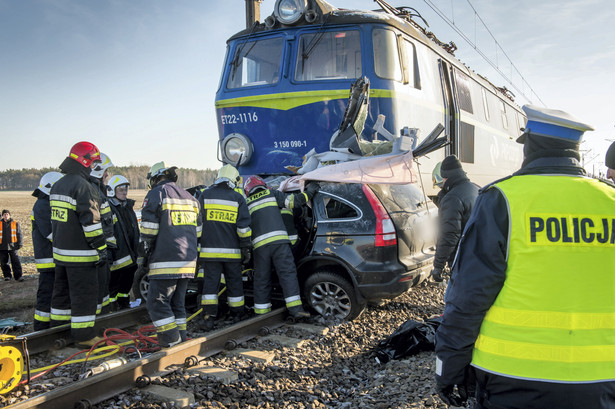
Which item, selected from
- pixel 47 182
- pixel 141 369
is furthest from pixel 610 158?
Answer: pixel 47 182

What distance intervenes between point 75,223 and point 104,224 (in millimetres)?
635

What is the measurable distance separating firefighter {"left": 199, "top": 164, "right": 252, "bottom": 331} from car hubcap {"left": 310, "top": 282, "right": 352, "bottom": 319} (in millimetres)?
977

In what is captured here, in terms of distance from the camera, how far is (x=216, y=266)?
586cm

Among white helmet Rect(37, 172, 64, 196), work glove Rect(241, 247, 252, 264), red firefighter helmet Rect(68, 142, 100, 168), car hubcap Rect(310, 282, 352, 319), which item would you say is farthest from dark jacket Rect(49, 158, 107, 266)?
car hubcap Rect(310, 282, 352, 319)

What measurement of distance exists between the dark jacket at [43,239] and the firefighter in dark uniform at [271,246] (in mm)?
2491

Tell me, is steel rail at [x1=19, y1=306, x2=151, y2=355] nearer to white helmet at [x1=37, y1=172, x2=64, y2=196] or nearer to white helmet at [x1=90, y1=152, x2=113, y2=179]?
white helmet at [x1=37, y1=172, x2=64, y2=196]

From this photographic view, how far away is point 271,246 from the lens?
19.3 feet

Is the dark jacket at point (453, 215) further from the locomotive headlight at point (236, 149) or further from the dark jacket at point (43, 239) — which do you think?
the dark jacket at point (43, 239)

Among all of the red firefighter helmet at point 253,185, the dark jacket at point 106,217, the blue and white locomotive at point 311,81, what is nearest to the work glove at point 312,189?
the red firefighter helmet at point 253,185

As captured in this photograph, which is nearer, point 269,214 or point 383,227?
point 383,227

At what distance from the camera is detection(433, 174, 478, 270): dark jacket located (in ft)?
18.3

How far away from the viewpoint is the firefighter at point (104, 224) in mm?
5578

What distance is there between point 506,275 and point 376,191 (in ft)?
12.6

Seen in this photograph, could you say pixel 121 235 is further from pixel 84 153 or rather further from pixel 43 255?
pixel 84 153
